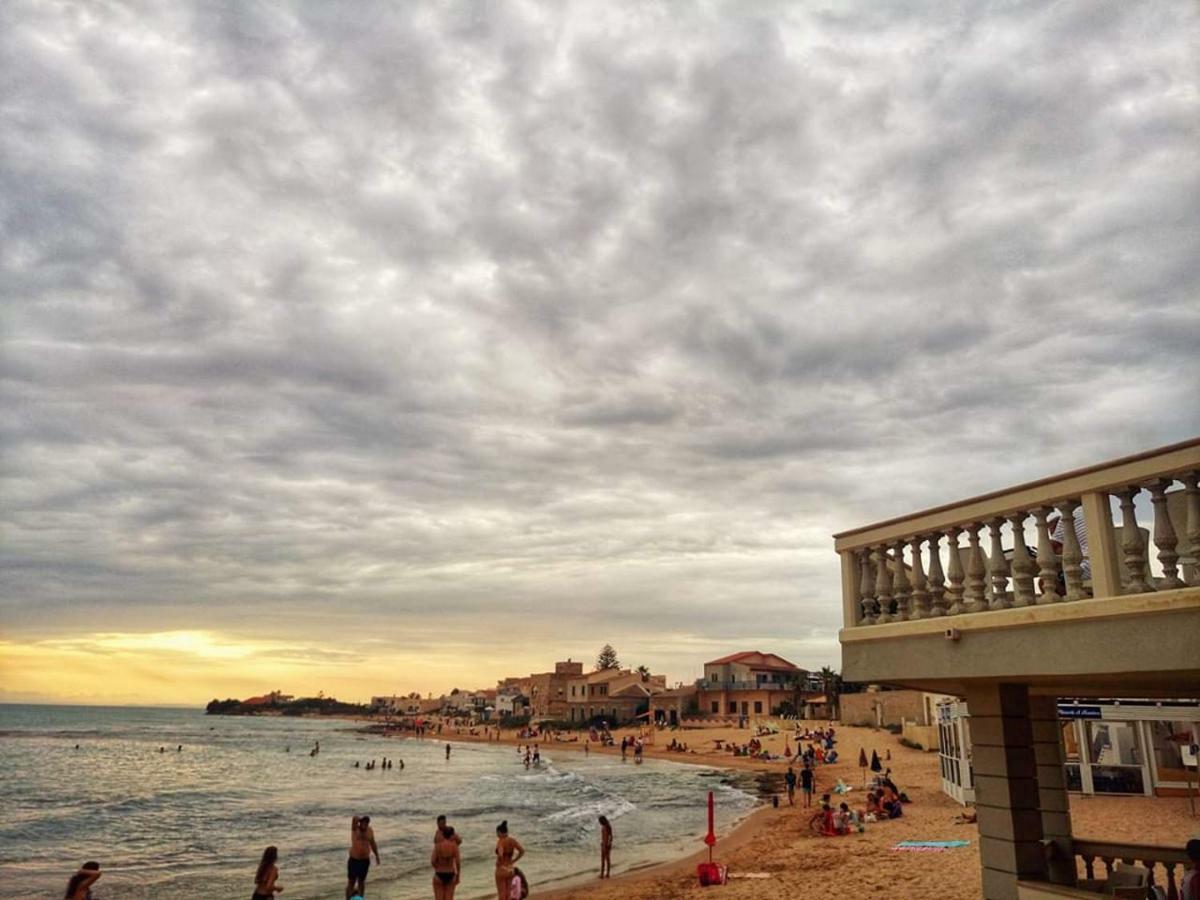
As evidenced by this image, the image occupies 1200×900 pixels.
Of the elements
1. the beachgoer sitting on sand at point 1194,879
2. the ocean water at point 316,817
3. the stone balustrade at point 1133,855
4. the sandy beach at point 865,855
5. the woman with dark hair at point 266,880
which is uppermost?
the beachgoer sitting on sand at point 1194,879

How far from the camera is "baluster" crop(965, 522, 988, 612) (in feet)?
22.4

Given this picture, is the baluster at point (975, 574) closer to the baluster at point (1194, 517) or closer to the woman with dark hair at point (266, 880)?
the baluster at point (1194, 517)

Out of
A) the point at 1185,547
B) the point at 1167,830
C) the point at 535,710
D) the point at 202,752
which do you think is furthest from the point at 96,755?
the point at 1185,547

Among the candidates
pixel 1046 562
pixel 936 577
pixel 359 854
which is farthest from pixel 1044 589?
pixel 359 854

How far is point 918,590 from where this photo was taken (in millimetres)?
7457

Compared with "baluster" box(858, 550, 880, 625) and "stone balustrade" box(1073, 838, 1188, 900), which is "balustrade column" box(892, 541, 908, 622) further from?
"stone balustrade" box(1073, 838, 1188, 900)

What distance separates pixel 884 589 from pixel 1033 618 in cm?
166

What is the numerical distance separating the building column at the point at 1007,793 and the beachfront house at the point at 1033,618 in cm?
1

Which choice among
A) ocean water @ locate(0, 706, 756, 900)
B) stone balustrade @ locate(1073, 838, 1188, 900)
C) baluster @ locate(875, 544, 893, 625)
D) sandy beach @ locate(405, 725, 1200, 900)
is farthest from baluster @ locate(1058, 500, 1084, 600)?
ocean water @ locate(0, 706, 756, 900)

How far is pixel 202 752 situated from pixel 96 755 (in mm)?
10484

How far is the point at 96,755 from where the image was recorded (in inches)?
3462

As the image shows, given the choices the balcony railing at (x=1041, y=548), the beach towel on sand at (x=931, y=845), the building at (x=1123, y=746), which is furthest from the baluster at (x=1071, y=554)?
the building at (x=1123, y=746)

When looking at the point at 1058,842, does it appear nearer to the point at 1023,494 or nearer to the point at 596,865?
the point at 1023,494

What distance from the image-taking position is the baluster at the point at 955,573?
707 cm
